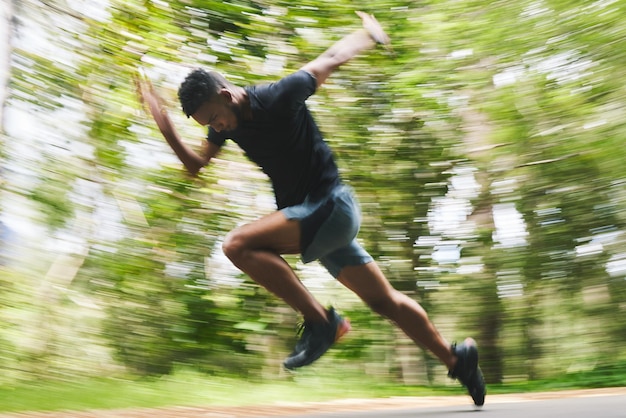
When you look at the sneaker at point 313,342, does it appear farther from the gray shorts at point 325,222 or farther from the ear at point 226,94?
the ear at point 226,94

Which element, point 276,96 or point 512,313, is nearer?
point 276,96

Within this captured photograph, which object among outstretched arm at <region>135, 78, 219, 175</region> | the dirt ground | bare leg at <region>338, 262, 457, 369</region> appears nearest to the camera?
outstretched arm at <region>135, 78, 219, 175</region>

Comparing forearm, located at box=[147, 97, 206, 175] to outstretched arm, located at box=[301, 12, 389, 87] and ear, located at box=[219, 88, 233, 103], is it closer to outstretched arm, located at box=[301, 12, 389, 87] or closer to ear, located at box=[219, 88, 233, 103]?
ear, located at box=[219, 88, 233, 103]

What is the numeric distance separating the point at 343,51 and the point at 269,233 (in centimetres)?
77

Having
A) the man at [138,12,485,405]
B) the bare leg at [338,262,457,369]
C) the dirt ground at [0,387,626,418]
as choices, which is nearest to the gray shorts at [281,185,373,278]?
the man at [138,12,485,405]

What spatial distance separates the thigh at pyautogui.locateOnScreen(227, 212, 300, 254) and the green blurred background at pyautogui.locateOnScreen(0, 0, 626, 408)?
3393 mm

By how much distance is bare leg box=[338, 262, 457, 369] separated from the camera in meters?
2.53

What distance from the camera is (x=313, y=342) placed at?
7.75 feet

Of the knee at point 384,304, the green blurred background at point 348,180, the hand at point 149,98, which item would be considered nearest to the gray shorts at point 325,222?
the knee at point 384,304

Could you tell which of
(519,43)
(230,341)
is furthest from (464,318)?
(519,43)

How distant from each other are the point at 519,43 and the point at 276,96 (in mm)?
4224

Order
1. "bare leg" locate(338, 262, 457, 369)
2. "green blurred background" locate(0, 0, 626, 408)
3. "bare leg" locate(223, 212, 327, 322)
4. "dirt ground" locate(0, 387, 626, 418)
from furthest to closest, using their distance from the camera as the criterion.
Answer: "green blurred background" locate(0, 0, 626, 408) → "dirt ground" locate(0, 387, 626, 418) → "bare leg" locate(338, 262, 457, 369) → "bare leg" locate(223, 212, 327, 322)

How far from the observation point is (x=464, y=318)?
5.86 meters

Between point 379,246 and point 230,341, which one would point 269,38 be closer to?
point 379,246
